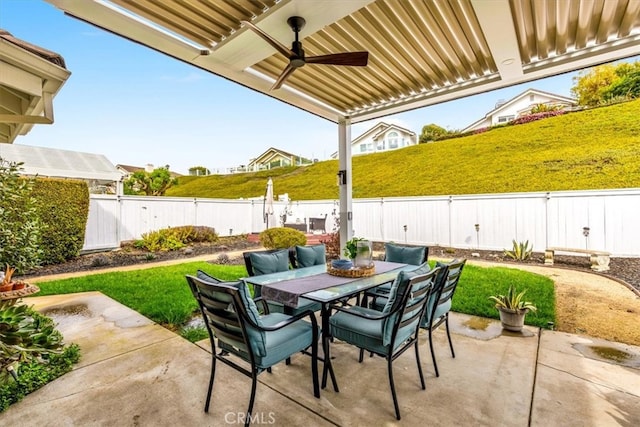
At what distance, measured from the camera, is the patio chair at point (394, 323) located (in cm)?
193

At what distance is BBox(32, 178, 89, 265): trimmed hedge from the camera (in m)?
6.12

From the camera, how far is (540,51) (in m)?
2.92

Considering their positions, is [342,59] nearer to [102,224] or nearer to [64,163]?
[102,224]

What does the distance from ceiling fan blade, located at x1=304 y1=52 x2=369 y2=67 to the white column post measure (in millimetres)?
2083

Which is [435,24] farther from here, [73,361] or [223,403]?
[73,361]

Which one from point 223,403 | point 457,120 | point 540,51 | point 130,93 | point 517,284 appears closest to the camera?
point 223,403

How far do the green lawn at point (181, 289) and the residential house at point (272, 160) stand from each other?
1939cm

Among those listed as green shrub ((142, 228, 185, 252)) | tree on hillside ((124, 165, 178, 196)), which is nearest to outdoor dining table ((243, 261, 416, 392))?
green shrub ((142, 228, 185, 252))

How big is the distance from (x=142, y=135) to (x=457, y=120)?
1995 centimetres

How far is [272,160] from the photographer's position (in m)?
27.4

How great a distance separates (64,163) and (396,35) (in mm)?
13520

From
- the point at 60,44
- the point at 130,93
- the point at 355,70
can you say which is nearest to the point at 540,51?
the point at 355,70

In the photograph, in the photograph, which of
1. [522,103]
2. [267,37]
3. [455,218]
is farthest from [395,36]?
[522,103]

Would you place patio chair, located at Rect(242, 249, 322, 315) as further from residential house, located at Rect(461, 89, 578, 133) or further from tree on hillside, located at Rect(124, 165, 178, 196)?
residential house, located at Rect(461, 89, 578, 133)
